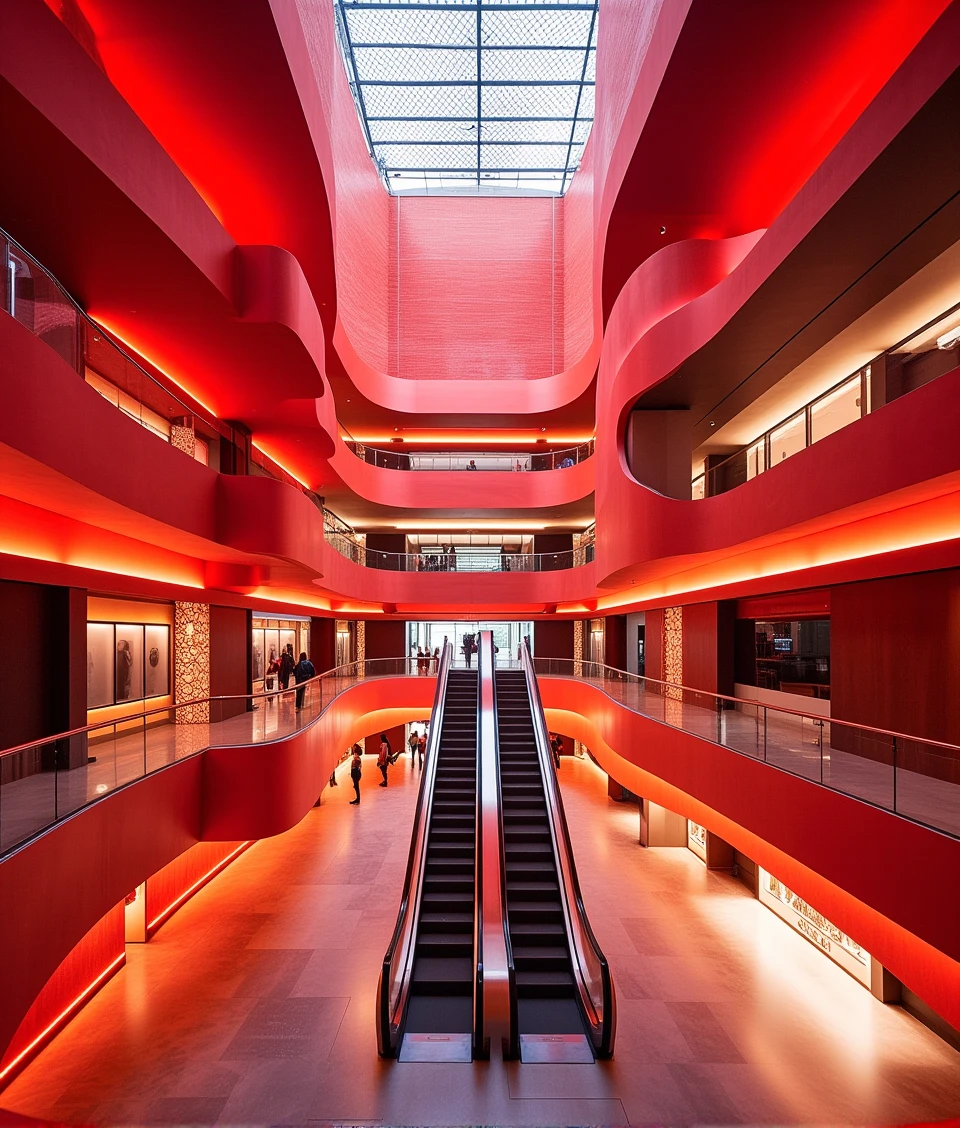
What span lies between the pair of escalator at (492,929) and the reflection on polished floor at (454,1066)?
1.48 feet

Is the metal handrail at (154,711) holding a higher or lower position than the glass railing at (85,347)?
lower

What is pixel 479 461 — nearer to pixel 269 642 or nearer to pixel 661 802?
pixel 269 642

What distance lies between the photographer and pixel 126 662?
13.8m

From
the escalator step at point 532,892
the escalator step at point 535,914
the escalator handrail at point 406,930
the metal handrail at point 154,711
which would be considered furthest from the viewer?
the escalator step at point 532,892

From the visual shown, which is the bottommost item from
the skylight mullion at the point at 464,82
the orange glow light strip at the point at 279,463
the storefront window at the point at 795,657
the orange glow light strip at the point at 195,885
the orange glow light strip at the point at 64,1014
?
the orange glow light strip at the point at 195,885

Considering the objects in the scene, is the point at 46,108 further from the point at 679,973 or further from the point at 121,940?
the point at 679,973

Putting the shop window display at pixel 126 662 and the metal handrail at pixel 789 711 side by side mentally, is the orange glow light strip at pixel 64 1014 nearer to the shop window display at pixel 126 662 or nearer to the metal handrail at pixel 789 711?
the shop window display at pixel 126 662

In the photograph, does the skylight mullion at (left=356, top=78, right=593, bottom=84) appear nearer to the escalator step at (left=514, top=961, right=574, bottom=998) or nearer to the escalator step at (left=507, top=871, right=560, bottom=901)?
the escalator step at (left=507, top=871, right=560, bottom=901)

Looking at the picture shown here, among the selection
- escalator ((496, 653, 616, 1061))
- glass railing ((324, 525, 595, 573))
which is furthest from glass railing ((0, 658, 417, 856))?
glass railing ((324, 525, 595, 573))

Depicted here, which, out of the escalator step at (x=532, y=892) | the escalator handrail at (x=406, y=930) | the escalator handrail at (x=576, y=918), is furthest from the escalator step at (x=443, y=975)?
the escalator step at (x=532, y=892)

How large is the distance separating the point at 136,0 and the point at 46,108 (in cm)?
337

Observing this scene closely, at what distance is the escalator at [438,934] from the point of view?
29.3ft

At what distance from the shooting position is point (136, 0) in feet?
28.0

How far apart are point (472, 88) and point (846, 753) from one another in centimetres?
2647
